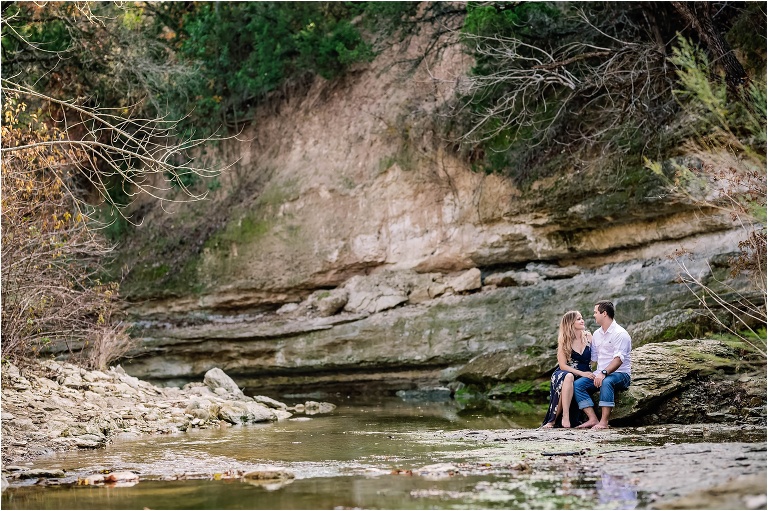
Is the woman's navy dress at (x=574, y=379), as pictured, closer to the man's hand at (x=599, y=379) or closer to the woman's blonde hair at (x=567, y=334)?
the woman's blonde hair at (x=567, y=334)

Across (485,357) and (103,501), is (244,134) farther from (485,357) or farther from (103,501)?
(103,501)

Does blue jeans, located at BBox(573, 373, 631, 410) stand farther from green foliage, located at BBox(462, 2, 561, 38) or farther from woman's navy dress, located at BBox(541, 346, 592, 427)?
green foliage, located at BBox(462, 2, 561, 38)

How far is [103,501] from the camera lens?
6.45 m

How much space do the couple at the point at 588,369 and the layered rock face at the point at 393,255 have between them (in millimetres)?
4385

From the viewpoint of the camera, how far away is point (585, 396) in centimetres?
1016

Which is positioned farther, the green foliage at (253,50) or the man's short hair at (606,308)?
the green foliage at (253,50)

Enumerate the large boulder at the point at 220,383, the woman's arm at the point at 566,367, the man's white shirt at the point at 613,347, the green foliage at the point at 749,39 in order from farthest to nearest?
the large boulder at the point at 220,383 < the green foliage at the point at 749,39 < the woman's arm at the point at 566,367 < the man's white shirt at the point at 613,347

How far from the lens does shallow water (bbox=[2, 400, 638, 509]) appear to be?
6023 millimetres

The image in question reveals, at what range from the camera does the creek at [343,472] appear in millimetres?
6043

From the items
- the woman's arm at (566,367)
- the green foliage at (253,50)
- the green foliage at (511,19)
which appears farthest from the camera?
the green foliage at (253,50)

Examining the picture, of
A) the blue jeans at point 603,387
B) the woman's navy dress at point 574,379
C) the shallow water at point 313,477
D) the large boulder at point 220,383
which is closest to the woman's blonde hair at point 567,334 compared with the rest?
the woman's navy dress at point 574,379

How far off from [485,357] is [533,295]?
1.89 meters

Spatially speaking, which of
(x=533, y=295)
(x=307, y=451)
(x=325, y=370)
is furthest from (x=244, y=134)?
(x=307, y=451)

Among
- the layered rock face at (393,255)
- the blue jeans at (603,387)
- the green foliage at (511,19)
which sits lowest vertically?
the blue jeans at (603,387)
